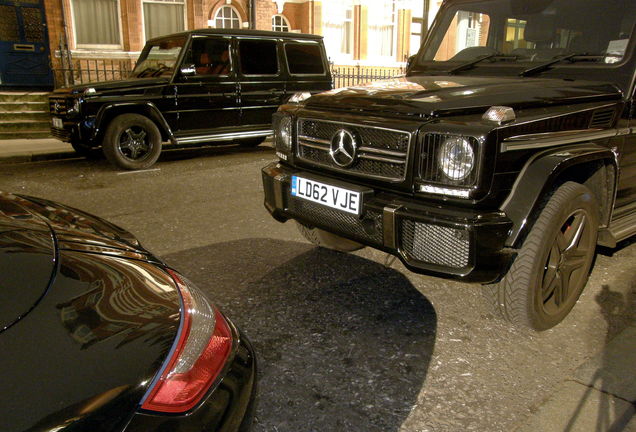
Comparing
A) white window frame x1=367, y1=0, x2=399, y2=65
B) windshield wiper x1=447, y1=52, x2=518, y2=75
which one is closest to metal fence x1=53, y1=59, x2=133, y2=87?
white window frame x1=367, y1=0, x2=399, y2=65

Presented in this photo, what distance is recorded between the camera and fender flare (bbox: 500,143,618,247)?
2576 millimetres

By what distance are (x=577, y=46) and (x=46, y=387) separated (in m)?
3.76

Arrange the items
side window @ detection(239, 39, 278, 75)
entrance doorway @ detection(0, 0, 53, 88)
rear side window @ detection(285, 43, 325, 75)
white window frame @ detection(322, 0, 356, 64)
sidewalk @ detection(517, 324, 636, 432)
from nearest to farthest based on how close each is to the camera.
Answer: sidewalk @ detection(517, 324, 636, 432), side window @ detection(239, 39, 278, 75), rear side window @ detection(285, 43, 325, 75), entrance doorway @ detection(0, 0, 53, 88), white window frame @ detection(322, 0, 356, 64)

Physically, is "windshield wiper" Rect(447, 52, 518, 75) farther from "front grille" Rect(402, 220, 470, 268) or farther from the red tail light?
the red tail light

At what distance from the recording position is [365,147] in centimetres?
296

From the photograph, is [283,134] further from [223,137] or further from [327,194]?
[223,137]

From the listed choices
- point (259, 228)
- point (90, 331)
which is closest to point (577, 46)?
point (259, 228)

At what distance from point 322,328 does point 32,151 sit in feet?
27.3

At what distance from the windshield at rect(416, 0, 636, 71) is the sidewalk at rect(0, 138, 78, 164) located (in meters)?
7.39

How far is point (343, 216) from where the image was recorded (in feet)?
9.89

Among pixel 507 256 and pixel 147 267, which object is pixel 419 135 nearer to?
pixel 507 256

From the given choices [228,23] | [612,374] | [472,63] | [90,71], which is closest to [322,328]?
[612,374]

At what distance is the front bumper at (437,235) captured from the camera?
98.2 inches

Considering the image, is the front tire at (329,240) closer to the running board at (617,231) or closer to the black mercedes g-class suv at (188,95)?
the running board at (617,231)
